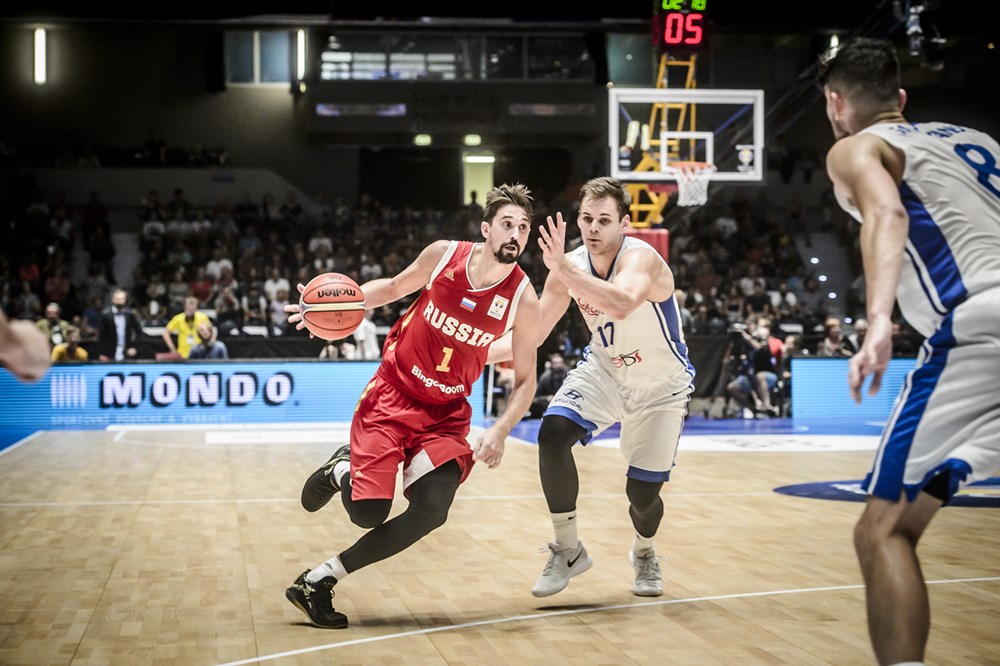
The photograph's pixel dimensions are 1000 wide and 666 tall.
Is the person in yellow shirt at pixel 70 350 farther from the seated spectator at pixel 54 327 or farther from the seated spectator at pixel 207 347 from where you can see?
the seated spectator at pixel 207 347

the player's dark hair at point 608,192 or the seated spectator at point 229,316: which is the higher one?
the player's dark hair at point 608,192

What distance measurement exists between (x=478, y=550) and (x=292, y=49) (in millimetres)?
21460

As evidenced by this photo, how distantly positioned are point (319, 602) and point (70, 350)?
36.8 ft

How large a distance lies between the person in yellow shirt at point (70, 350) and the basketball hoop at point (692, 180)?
8.52 meters

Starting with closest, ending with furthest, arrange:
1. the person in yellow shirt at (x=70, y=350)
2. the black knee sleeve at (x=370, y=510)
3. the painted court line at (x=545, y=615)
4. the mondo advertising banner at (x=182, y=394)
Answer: the painted court line at (x=545, y=615) < the black knee sleeve at (x=370, y=510) < the mondo advertising banner at (x=182, y=394) < the person in yellow shirt at (x=70, y=350)

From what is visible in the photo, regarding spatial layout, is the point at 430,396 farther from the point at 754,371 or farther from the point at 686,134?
the point at 754,371

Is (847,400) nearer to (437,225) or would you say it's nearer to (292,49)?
(437,225)

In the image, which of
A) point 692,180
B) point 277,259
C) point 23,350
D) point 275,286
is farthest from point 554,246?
point 277,259

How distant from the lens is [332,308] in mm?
4980

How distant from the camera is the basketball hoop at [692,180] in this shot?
15.1 m

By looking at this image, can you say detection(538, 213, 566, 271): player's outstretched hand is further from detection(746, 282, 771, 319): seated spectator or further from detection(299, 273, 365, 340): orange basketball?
detection(746, 282, 771, 319): seated spectator

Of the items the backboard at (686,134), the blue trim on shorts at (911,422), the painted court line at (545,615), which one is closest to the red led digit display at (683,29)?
the backboard at (686,134)

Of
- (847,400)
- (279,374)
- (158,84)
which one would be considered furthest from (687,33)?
(158,84)

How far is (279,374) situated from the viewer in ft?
46.6
